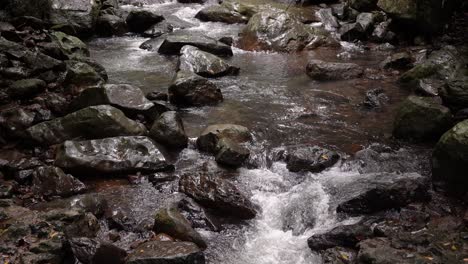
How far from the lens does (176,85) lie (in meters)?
9.09

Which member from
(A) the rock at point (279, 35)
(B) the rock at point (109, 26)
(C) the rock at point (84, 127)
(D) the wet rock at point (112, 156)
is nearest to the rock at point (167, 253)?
(D) the wet rock at point (112, 156)

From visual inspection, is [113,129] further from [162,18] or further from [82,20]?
[162,18]

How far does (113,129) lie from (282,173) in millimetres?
2785

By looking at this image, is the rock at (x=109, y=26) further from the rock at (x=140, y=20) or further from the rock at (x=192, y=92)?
the rock at (x=192, y=92)

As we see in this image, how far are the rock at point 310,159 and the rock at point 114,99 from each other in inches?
111

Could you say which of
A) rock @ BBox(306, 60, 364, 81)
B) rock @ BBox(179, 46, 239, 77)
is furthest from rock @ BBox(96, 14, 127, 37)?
rock @ BBox(306, 60, 364, 81)

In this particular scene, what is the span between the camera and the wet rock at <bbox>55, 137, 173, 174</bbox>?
630cm

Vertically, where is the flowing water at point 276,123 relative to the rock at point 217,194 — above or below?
below

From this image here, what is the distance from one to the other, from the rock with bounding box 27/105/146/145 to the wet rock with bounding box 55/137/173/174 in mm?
337

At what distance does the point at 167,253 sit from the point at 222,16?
499 inches

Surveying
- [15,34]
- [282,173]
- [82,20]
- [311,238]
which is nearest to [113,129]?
[282,173]

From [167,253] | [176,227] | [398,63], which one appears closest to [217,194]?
[176,227]

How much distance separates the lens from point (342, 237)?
5.14 metres

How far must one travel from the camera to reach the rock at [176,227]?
5105 mm
